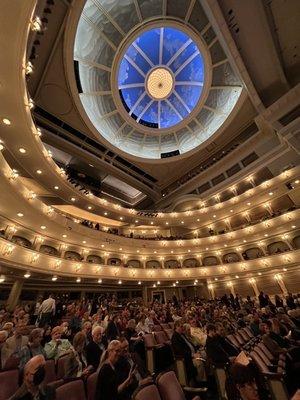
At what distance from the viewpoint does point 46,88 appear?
1317 centimetres

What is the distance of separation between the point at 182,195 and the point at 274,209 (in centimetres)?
883

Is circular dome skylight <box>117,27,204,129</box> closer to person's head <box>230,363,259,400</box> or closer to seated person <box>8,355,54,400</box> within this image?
seated person <box>8,355,54,400</box>

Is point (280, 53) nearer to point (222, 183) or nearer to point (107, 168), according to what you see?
point (222, 183)

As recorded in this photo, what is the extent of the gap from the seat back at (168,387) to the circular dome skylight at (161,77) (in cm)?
1862

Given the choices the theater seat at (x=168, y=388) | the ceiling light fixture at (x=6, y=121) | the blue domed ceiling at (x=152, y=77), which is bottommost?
the theater seat at (x=168, y=388)

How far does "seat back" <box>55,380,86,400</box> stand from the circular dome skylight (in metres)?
18.6

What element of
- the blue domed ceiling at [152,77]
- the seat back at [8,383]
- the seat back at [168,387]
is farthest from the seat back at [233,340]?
the blue domed ceiling at [152,77]

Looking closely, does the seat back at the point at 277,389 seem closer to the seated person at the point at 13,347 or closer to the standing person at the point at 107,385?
the standing person at the point at 107,385

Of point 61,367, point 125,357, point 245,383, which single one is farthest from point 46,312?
point 245,383

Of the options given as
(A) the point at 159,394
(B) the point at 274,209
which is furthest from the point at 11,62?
(B) the point at 274,209

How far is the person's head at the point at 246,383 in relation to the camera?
167cm

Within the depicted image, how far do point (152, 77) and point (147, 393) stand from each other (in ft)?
69.2

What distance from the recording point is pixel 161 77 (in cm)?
1852

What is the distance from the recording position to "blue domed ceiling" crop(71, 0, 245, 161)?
44.2 feet
